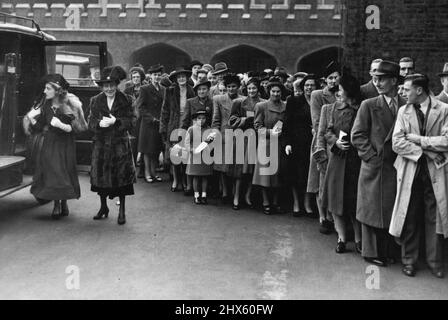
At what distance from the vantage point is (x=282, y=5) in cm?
2594

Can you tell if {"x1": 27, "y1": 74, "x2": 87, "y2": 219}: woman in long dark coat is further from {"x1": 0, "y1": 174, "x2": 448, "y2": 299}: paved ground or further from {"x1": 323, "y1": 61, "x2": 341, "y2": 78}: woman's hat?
{"x1": 323, "y1": 61, "x2": 341, "y2": 78}: woman's hat

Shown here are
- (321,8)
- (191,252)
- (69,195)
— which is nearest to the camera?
(191,252)

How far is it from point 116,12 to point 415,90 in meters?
24.0

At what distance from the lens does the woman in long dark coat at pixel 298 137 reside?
7.39 metres

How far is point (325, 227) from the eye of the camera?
262 inches

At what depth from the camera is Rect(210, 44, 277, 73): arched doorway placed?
2708 centimetres

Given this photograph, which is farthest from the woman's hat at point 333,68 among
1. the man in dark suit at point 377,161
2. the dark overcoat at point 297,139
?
the man in dark suit at point 377,161

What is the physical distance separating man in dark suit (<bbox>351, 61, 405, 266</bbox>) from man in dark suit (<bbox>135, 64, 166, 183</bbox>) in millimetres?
4600

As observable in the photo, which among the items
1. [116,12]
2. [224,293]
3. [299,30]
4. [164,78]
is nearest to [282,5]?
[299,30]

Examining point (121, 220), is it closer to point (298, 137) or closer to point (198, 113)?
point (198, 113)

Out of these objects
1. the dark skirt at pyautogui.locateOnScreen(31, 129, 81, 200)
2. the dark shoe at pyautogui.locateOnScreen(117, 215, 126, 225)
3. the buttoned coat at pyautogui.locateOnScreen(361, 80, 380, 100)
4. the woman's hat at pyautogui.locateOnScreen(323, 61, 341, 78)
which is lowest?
the dark shoe at pyautogui.locateOnScreen(117, 215, 126, 225)

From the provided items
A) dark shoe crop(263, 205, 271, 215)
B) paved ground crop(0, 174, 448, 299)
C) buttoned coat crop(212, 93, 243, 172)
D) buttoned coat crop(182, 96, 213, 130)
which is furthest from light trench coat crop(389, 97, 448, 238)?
buttoned coat crop(182, 96, 213, 130)
